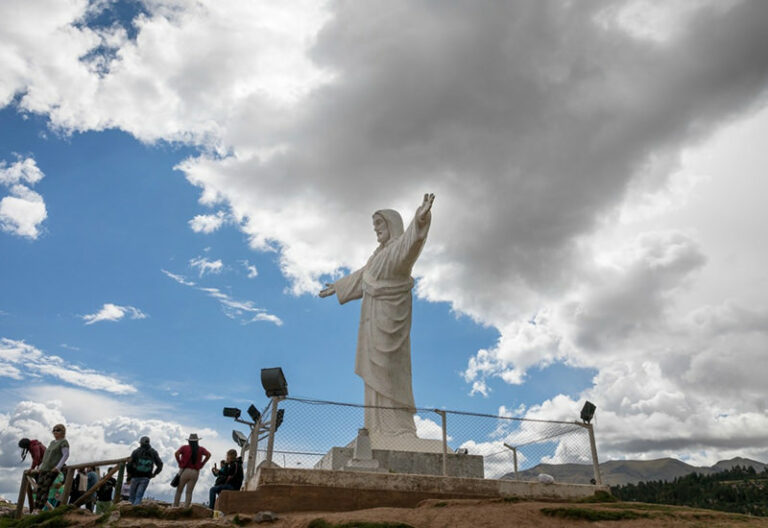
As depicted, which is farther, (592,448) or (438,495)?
(592,448)

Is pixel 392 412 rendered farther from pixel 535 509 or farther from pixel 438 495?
pixel 535 509

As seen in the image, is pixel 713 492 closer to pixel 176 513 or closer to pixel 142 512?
pixel 176 513

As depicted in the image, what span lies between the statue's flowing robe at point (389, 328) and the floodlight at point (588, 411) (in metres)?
3.39

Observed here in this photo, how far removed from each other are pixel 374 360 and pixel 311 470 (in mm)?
4059

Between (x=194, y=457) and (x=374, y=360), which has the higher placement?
(x=374, y=360)

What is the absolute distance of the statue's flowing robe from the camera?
12984 mm

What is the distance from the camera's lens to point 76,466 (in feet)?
32.9

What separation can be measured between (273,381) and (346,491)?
2.08m

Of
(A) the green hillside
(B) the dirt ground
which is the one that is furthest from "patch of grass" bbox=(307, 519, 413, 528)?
(A) the green hillside

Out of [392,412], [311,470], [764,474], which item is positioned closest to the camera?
[311,470]

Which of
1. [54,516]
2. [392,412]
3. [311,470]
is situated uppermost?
[392,412]

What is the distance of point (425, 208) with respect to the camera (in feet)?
43.0

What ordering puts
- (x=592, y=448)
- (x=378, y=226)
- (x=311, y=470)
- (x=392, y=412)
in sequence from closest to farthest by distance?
(x=311, y=470) → (x=592, y=448) → (x=392, y=412) → (x=378, y=226)

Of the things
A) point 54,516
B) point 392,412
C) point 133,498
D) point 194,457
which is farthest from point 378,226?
point 54,516
